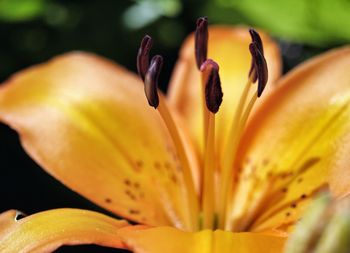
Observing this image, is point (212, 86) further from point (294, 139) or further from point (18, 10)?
point (18, 10)

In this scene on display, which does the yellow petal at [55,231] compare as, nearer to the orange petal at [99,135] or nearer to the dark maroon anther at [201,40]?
the orange petal at [99,135]

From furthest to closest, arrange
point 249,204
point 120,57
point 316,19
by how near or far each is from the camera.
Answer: point 120,57 → point 316,19 → point 249,204

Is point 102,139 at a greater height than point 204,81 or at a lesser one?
lesser

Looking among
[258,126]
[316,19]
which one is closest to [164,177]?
[258,126]

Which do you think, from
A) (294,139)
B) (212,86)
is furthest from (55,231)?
(294,139)

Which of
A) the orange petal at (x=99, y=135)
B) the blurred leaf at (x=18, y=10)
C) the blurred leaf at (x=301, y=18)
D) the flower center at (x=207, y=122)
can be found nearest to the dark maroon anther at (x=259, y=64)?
the flower center at (x=207, y=122)

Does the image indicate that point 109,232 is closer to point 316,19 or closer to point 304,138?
point 304,138

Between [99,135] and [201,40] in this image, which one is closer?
[201,40]

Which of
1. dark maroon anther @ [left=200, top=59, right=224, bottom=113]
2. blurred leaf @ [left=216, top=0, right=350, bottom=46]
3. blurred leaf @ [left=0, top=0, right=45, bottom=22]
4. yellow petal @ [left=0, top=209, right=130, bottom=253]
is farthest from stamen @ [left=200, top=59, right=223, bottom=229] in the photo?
blurred leaf @ [left=0, top=0, right=45, bottom=22]
